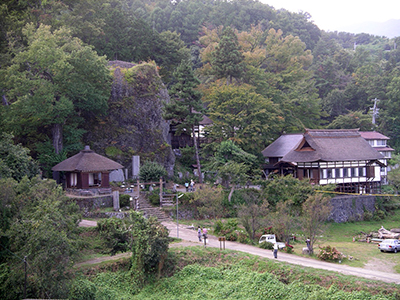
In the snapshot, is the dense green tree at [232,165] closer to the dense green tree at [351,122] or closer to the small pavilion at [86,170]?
the small pavilion at [86,170]

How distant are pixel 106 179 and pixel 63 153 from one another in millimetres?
5420

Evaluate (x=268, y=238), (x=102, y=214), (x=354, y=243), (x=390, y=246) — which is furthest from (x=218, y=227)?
(x=390, y=246)

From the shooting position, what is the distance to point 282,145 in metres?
45.2

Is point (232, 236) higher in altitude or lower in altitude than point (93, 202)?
lower

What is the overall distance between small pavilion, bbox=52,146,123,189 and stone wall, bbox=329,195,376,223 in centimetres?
2066

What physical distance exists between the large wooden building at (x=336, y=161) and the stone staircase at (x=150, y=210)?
48.2 feet

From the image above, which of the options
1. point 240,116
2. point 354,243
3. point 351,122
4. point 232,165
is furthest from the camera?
point 351,122

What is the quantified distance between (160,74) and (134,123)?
42.3ft

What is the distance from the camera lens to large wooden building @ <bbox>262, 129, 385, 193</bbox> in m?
38.4

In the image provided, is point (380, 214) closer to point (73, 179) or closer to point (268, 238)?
point (268, 238)

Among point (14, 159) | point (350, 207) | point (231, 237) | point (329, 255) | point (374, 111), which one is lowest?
point (329, 255)

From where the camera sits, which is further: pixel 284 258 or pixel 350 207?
pixel 350 207

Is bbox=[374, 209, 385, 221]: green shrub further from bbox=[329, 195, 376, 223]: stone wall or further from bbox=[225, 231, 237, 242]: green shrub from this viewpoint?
bbox=[225, 231, 237, 242]: green shrub

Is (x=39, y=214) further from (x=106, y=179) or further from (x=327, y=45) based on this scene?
(x=327, y=45)
